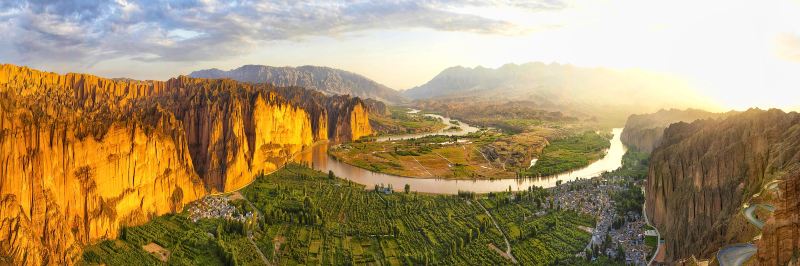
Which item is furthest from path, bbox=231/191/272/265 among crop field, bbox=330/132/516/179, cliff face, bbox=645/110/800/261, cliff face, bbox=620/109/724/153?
cliff face, bbox=620/109/724/153

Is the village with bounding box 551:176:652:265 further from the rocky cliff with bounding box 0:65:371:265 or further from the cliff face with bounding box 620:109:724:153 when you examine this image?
the rocky cliff with bounding box 0:65:371:265

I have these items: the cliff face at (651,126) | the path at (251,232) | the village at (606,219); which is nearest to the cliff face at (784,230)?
the village at (606,219)

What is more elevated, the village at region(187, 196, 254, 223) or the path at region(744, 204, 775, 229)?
the path at region(744, 204, 775, 229)

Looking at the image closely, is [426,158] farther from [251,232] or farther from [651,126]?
[251,232]

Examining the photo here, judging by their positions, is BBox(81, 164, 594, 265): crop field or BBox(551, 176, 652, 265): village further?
BBox(551, 176, 652, 265): village

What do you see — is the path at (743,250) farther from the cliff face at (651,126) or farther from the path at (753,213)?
the cliff face at (651,126)

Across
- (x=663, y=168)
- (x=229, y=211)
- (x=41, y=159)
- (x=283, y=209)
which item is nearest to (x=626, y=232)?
(x=663, y=168)

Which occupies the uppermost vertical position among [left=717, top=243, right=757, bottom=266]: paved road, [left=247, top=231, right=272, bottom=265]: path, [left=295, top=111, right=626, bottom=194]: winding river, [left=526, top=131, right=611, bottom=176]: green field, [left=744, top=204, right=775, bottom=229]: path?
[left=744, top=204, right=775, bottom=229]: path
